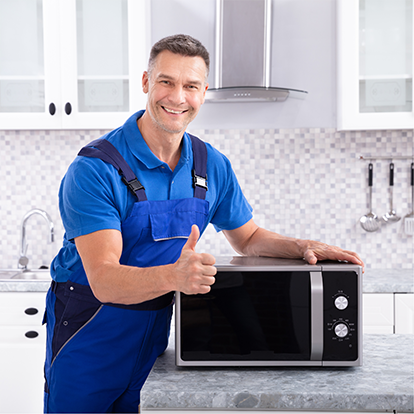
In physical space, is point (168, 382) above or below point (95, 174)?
below

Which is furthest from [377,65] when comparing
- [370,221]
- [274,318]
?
[274,318]

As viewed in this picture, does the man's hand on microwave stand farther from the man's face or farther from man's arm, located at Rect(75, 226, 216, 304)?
the man's face

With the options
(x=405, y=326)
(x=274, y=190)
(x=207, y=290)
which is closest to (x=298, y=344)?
(x=207, y=290)

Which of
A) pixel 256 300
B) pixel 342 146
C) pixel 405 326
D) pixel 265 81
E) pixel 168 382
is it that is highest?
pixel 265 81

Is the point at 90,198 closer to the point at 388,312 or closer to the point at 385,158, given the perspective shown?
the point at 388,312

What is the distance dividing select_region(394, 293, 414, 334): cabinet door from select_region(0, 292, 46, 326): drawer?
5.23 feet

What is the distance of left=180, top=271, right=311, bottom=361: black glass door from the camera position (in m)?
0.99

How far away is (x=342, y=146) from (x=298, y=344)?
175 centimetres

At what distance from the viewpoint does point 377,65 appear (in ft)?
7.39

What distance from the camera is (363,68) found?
226cm

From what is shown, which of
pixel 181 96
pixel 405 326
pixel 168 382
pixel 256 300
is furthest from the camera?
pixel 405 326

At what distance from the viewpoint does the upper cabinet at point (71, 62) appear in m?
2.27

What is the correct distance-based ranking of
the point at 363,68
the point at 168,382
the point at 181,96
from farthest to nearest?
the point at 363,68 < the point at 181,96 < the point at 168,382

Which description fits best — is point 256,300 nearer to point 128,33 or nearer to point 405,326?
point 405,326
